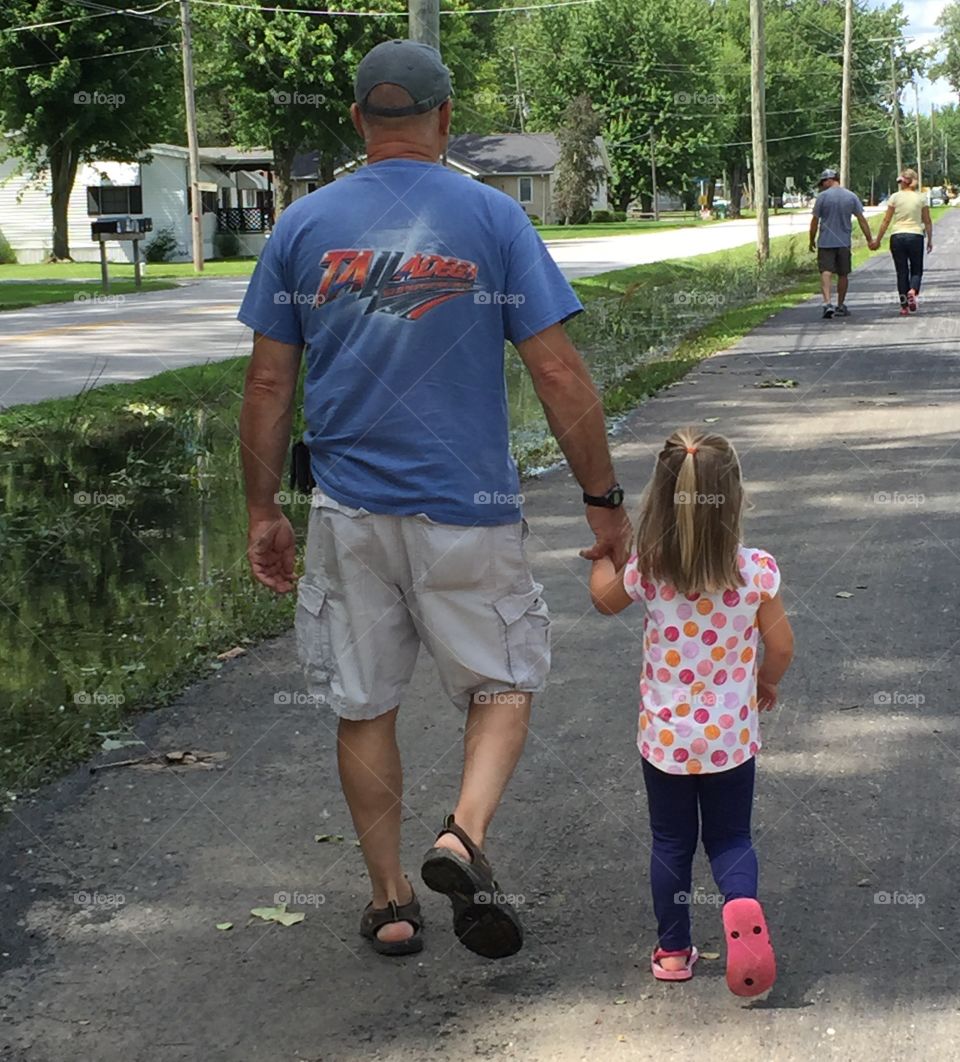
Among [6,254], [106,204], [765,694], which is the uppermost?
[106,204]

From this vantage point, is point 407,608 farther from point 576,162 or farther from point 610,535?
point 576,162

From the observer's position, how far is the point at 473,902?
11.6 feet

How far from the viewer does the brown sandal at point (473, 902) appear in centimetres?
354

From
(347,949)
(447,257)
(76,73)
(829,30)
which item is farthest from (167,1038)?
(829,30)

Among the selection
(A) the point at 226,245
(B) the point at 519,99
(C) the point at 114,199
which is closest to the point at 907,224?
(A) the point at 226,245

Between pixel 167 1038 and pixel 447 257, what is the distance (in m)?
1.79

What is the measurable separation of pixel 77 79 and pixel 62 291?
15.2 metres

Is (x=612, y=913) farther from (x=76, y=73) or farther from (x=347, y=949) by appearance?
(x=76, y=73)

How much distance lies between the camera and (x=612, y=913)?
4.03m

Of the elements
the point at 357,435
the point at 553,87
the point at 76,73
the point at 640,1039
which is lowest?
the point at 640,1039

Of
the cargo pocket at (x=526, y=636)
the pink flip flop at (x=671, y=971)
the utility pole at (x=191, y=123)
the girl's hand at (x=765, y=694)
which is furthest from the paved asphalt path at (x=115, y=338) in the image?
the pink flip flop at (x=671, y=971)

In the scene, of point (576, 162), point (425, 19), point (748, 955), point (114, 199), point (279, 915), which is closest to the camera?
point (748, 955)

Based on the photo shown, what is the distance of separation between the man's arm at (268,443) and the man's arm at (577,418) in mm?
568

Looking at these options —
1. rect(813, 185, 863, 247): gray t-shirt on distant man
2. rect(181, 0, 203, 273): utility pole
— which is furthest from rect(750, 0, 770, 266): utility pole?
rect(181, 0, 203, 273): utility pole
